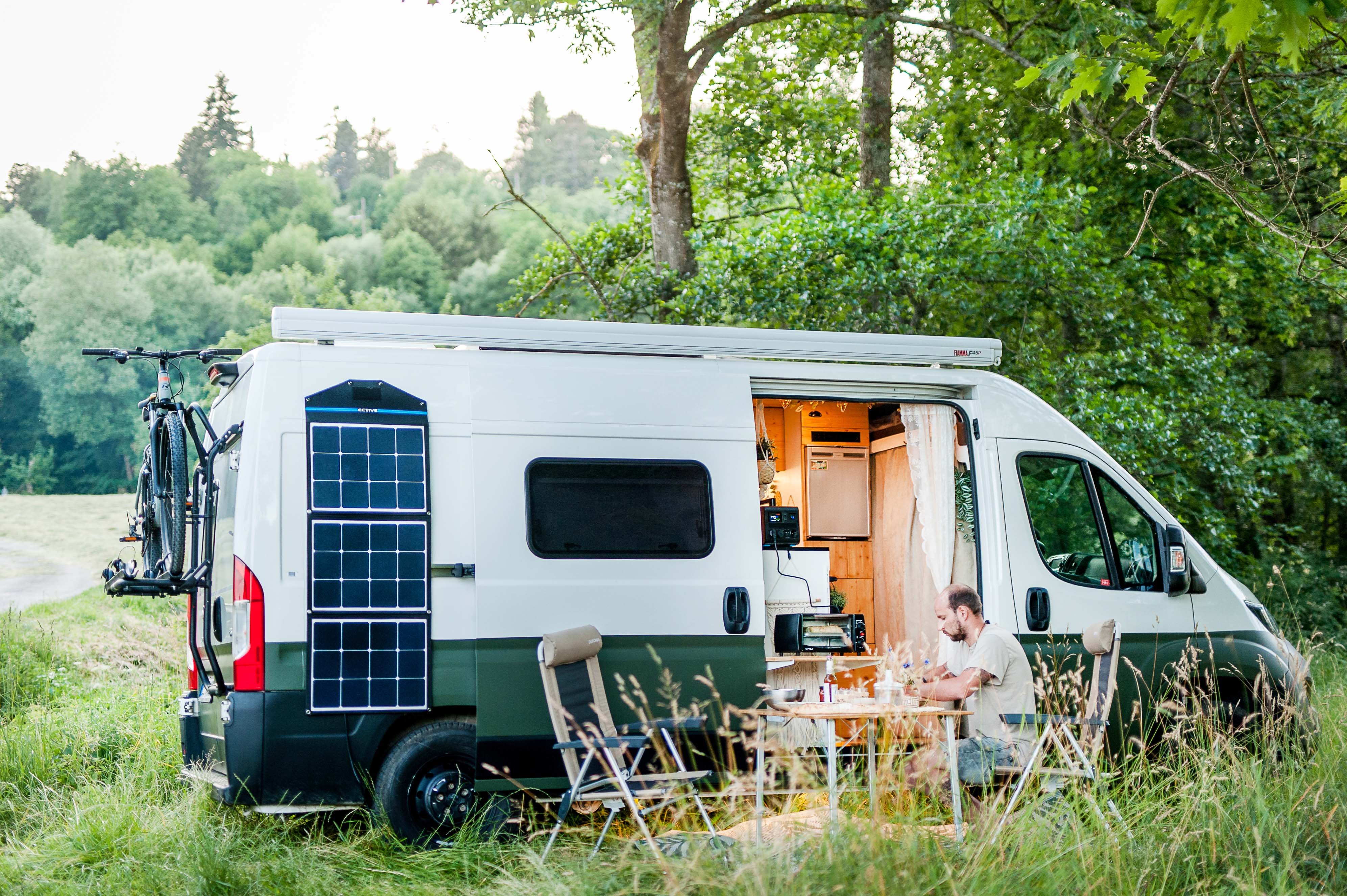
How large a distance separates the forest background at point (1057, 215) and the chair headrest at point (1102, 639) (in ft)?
6.30

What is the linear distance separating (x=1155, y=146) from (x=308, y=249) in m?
54.8

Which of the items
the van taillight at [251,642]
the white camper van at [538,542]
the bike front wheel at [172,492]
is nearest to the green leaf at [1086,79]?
the white camper van at [538,542]

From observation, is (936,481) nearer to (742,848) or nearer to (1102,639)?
(1102,639)

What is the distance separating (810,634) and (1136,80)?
3304 millimetres

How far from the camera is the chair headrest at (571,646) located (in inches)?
213

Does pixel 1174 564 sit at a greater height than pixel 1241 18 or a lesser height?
lesser

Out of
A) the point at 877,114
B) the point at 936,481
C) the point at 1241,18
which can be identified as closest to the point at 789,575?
the point at 936,481

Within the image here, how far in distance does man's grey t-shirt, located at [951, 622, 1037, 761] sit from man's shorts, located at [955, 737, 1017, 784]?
7 centimetres

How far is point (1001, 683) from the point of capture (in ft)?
19.6

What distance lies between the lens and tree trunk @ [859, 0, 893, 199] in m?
13.6

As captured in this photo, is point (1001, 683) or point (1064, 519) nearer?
point (1001, 683)

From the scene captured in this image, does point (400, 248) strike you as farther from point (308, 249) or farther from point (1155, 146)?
point (1155, 146)

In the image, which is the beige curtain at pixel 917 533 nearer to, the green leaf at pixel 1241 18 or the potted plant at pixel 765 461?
the potted plant at pixel 765 461

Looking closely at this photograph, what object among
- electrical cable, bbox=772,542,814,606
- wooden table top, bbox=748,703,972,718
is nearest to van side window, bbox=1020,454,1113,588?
electrical cable, bbox=772,542,814,606
